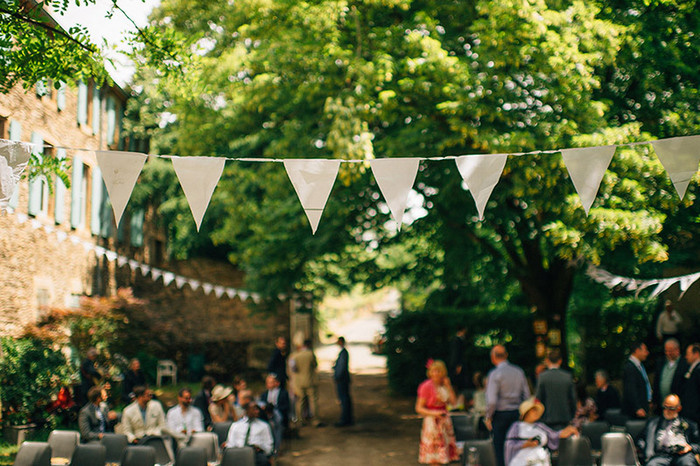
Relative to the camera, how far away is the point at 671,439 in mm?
7363

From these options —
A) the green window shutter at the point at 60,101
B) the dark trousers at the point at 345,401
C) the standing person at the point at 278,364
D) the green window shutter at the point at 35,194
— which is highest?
the green window shutter at the point at 60,101

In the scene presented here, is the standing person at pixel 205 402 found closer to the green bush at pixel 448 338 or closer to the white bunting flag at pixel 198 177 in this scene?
the white bunting flag at pixel 198 177

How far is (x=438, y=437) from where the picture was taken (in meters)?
8.95

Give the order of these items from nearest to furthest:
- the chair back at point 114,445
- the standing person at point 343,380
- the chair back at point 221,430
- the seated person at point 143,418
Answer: the chair back at point 114,445, the chair back at point 221,430, the seated person at point 143,418, the standing person at point 343,380

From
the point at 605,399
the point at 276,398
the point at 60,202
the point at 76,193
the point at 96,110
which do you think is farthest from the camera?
the point at 96,110

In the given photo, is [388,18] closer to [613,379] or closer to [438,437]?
[438,437]

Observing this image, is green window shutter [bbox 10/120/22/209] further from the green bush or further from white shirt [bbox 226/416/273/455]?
the green bush

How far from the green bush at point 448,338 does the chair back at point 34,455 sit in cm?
1226

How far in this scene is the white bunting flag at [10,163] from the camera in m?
6.80

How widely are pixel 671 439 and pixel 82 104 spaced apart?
48.2ft

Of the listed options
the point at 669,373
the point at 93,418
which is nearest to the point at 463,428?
the point at 669,373

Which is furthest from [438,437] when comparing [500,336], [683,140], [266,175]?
[500,336]

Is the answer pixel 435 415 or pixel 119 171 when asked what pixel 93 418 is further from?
pixel 435 415

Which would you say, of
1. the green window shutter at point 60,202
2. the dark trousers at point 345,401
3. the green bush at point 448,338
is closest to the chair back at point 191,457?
the dark trousers at point 345,401
